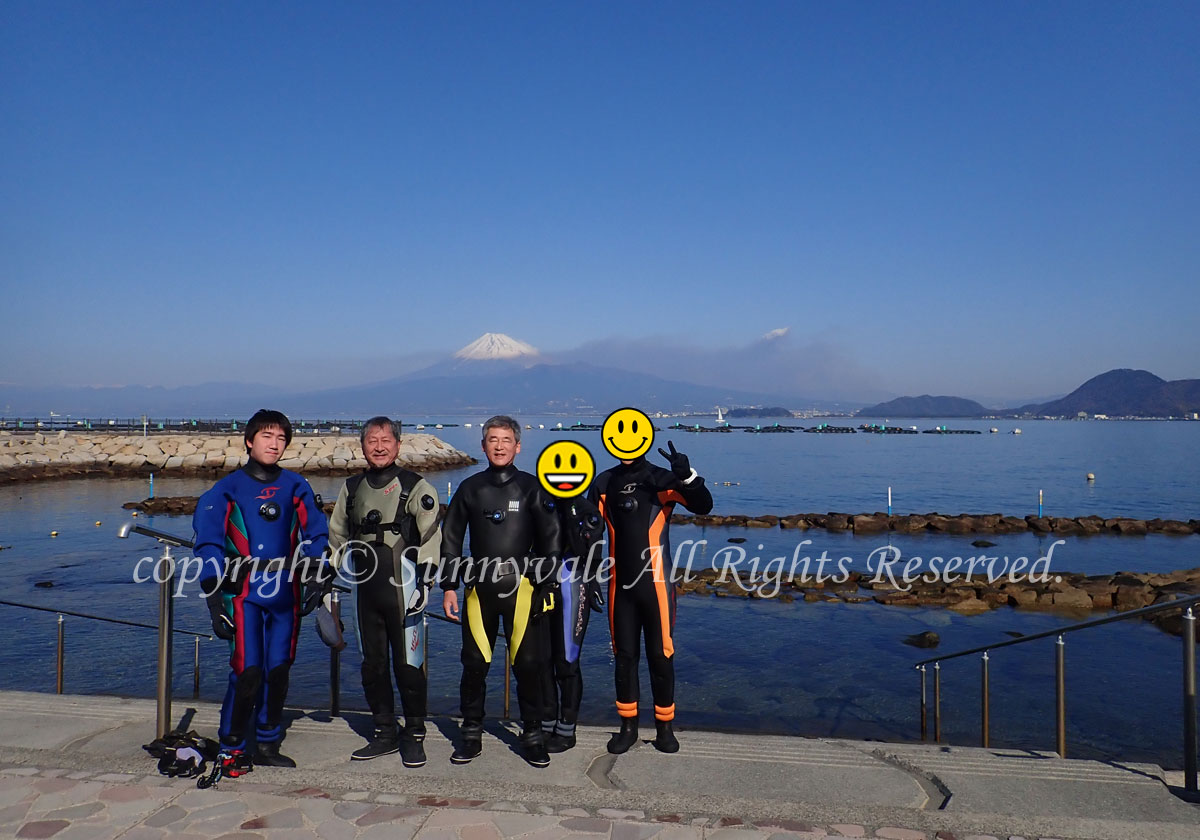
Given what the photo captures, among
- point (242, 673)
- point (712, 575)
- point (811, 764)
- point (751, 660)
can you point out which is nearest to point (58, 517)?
point (712, 575)

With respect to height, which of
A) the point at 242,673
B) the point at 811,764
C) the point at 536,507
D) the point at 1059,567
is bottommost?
the point at 1059,567

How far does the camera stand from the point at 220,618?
456 centimetres

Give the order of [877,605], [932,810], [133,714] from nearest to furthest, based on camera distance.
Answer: [932,810], [133,714], [877,605]

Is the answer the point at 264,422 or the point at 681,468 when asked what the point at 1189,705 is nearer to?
the point at 681,468

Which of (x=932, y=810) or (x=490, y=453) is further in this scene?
(x=490, y=453)

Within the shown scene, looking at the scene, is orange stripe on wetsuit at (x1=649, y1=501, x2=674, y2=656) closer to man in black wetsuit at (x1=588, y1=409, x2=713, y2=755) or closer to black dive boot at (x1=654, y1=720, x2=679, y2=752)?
man in black wetsuit at (x1=588, y1=409, x2=713, y2=755)

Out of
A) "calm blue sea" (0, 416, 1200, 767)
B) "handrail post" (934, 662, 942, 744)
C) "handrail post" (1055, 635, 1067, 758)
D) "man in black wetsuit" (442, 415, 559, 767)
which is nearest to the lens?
"man in black wetsuit" (442, 415, 559, 767)

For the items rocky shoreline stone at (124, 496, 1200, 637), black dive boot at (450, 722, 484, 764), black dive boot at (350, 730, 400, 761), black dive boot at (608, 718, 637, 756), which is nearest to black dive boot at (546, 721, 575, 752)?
black dive boot at (608, 718, 637, 756)

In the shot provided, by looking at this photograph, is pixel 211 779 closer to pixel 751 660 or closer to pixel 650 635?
pixel 650 635

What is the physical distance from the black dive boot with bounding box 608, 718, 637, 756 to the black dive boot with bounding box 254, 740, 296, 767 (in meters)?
A: 1.95

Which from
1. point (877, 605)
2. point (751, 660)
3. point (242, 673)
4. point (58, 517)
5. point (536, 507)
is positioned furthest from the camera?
point (58, 517)

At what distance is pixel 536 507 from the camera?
200 inches

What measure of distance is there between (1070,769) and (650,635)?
2.63 m

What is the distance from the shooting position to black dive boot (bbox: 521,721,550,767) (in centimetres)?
470
